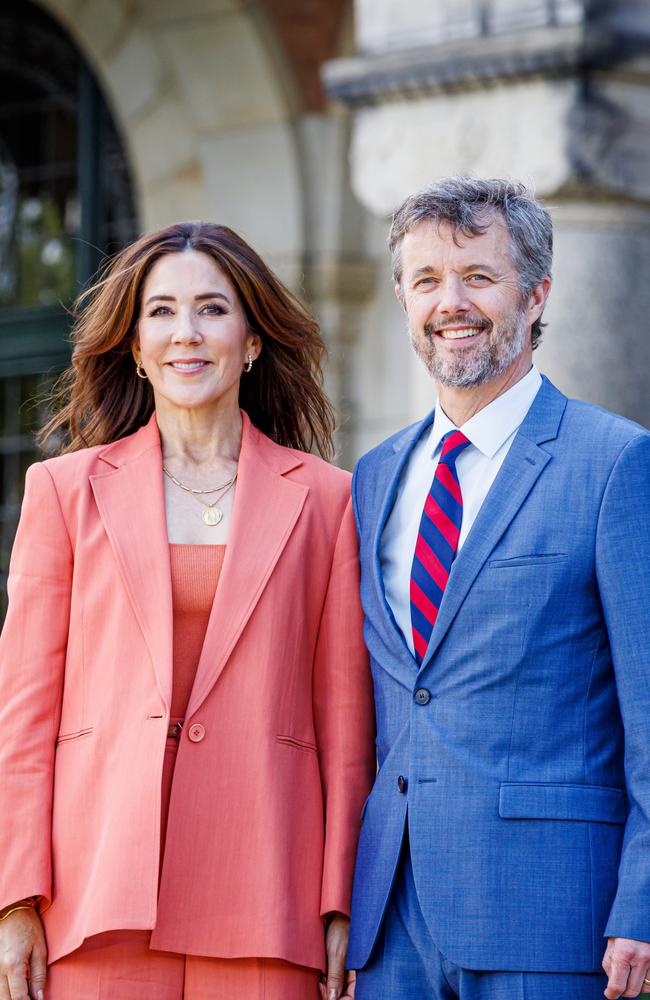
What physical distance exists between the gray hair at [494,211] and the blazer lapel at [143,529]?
780 millimetres

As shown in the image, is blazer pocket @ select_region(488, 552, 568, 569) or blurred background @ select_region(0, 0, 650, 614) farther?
blurred background @ select_region(0, 0, 650, 614)

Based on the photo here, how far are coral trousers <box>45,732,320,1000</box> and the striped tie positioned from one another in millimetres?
716

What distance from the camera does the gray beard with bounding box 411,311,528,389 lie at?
364 cm

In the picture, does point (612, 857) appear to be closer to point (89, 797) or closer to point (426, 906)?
point (426, 906)

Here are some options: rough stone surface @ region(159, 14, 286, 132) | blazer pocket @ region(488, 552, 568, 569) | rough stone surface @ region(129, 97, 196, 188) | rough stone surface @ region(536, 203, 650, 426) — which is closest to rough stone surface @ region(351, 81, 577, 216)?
rough stone surface @ region(536, 203, 650, 426)

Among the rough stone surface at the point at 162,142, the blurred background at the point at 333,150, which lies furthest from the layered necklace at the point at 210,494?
the rough stone surface at the point at 162,142

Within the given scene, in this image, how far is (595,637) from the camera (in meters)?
3.41

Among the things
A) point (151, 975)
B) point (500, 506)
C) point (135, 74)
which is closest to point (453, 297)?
point (500, 506)

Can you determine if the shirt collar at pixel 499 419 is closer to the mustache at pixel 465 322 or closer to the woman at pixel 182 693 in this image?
the mustache at pixel 465 322

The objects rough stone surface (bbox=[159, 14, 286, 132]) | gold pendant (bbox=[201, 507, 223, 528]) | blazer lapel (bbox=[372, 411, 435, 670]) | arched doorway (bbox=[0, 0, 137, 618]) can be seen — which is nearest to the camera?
blazer lapel (bbox=[372, 411, 435, 670])

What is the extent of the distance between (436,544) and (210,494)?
59cm

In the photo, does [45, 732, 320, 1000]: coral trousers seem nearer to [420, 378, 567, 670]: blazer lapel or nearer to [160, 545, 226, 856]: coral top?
[160, 545, 226, 856]: coral top

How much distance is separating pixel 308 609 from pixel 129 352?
0.77m

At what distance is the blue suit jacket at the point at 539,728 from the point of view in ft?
11.0
